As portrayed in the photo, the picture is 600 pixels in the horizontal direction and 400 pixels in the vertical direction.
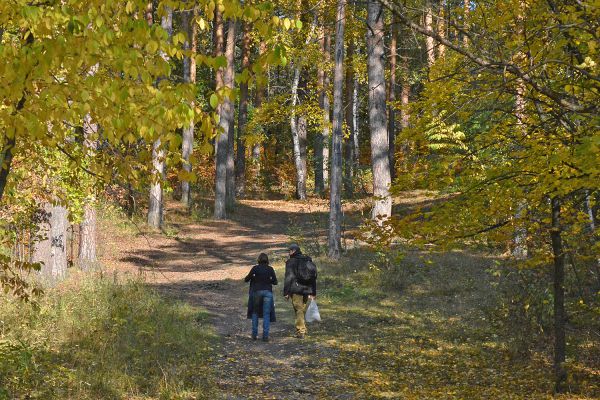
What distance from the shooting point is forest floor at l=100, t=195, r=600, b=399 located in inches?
379

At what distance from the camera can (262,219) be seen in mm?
32312

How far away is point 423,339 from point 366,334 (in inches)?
43.8

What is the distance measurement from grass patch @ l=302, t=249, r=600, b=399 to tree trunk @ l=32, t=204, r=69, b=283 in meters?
6.14

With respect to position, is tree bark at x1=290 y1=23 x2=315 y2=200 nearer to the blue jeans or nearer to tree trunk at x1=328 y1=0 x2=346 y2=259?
tree trunk at x1=328 y1=0 x2=346 y2=259

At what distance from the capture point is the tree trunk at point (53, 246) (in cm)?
1449

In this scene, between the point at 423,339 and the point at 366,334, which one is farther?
the point at 366,334

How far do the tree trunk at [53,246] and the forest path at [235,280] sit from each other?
8.45 ft

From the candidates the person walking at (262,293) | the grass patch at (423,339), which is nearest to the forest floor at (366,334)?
the grass patch at (423,339)

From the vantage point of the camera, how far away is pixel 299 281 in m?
12.5

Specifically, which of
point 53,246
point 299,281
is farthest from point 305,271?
point 53,246

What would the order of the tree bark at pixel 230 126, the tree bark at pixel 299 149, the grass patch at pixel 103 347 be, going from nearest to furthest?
the grass patch at pixel 103 347 < the tree bark at pixel 230 126 < the tree bark at pixel 299 149

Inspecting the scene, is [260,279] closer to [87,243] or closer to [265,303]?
[265,303]

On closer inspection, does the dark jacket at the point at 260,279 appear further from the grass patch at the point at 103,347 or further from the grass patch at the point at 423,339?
the grass patch at the point at 423,339

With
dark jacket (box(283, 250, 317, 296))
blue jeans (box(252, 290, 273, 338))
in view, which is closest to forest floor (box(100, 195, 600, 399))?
blue jeans (box(252, 290, 273, 338))
